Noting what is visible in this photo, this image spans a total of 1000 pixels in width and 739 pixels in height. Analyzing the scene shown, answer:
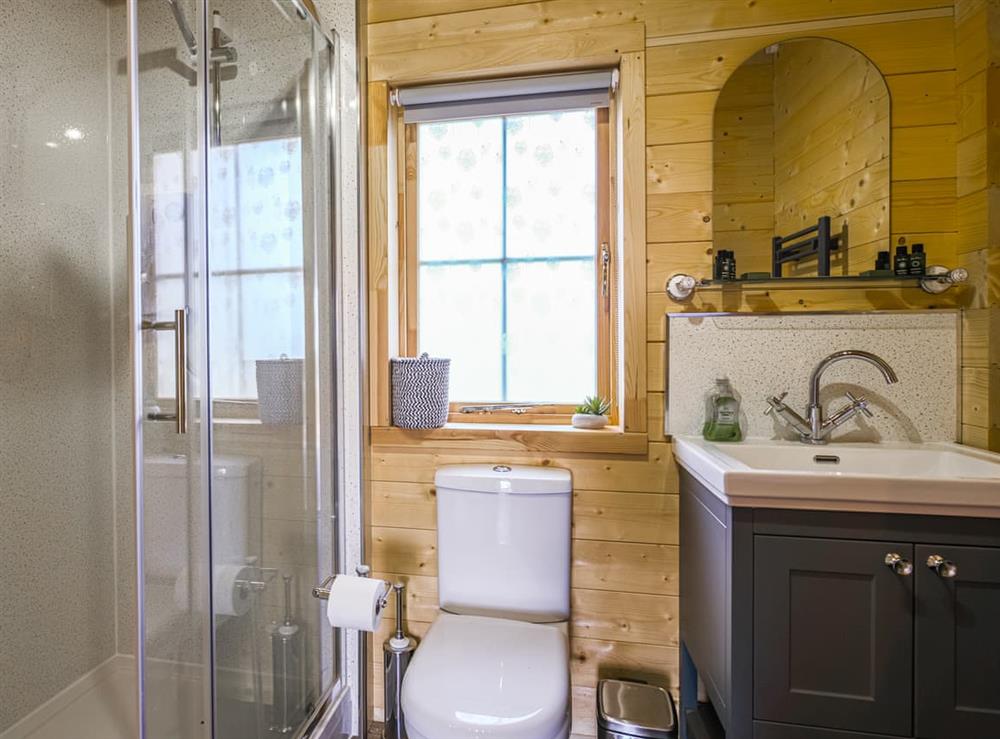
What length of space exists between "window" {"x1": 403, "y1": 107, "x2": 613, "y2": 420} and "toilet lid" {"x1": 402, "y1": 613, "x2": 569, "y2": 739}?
27.3 inches

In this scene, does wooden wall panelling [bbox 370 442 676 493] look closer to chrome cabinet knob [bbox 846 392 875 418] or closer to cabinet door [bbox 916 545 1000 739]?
chrome cabinet knob [bbox 846 392 875 418]

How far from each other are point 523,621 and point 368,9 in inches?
75.1

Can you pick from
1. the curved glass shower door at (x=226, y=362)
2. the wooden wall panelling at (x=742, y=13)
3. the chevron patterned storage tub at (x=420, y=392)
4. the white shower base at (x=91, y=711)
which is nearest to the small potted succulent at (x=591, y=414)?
the chevron patterned storage tub at (x=420, y=392)

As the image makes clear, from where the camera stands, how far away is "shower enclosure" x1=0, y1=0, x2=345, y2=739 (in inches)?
38.9

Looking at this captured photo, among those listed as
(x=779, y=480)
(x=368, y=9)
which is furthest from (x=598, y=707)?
(x=368, y=9)

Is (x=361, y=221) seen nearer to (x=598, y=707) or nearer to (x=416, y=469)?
(x=416, y=469)

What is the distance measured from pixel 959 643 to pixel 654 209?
117cm

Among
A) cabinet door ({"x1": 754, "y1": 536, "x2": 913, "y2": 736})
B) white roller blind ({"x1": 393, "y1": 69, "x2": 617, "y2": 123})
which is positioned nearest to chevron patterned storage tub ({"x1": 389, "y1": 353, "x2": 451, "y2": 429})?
white roller blind ({"x1": 393, "y1": 69, "x2": 617, "y2": 123})

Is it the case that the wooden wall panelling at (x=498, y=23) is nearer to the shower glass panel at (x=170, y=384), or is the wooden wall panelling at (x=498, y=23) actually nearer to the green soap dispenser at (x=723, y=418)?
the shower glass panel at (x=170, y=384)

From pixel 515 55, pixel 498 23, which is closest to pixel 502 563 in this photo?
pixel 515 55

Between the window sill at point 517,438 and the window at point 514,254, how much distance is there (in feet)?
0.58

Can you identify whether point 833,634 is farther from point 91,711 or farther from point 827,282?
point 91,711

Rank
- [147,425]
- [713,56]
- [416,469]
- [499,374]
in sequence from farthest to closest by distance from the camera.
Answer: [499,374] → [416,469] → [713,56] → [147,425]

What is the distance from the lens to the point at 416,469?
1.56 meters
